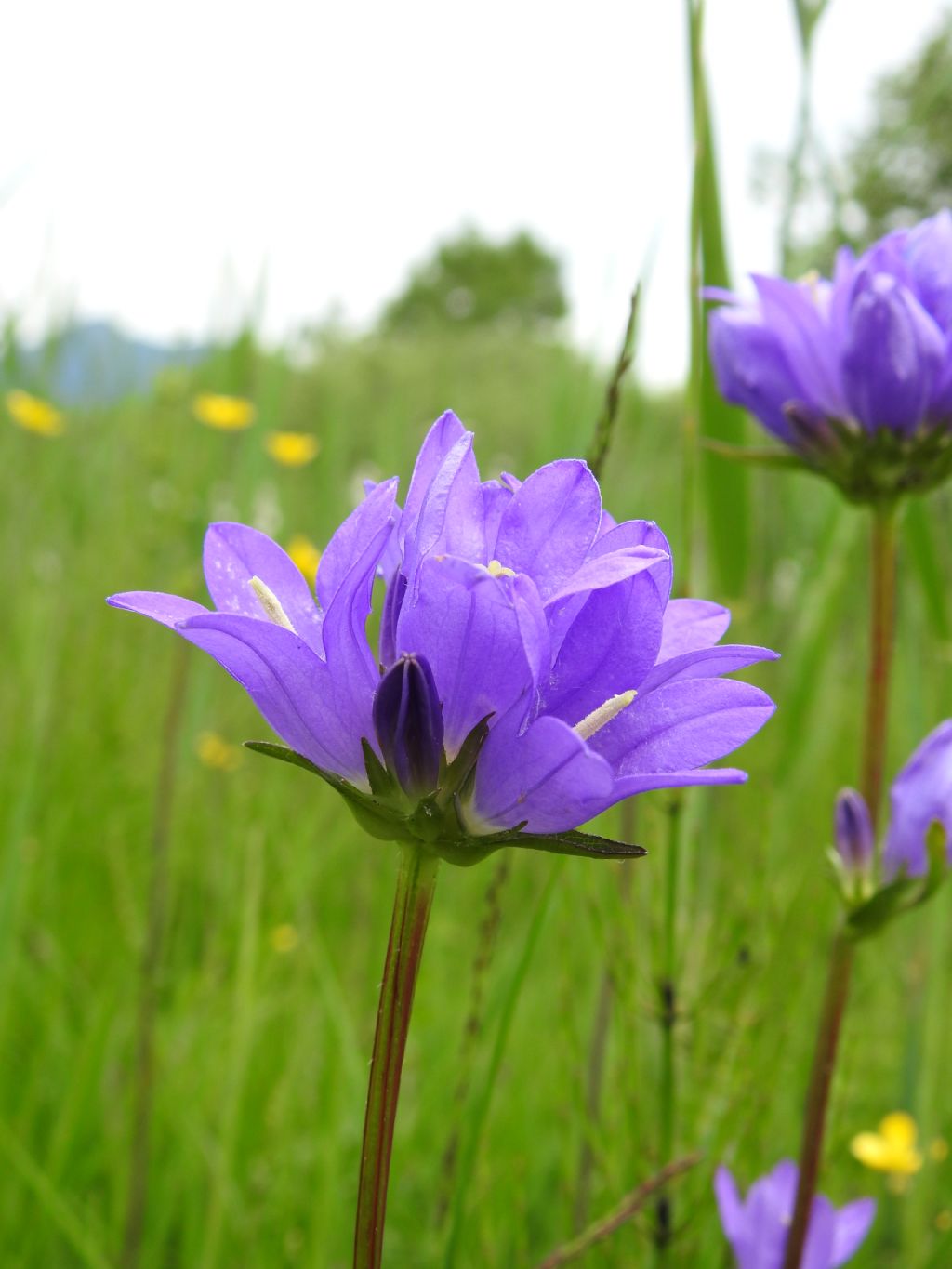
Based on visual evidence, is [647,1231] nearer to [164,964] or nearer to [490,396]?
[164,964]

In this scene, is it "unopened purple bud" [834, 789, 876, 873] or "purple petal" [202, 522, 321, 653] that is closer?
"purple petal" [202, 522, 321, 653]

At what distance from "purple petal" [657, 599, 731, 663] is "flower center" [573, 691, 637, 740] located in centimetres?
5

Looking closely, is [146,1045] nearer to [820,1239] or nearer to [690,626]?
[820,1239]

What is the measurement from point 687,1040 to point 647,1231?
17 cm

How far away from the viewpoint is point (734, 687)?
43 cm

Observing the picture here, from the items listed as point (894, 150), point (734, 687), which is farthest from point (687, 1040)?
point (894, 150)

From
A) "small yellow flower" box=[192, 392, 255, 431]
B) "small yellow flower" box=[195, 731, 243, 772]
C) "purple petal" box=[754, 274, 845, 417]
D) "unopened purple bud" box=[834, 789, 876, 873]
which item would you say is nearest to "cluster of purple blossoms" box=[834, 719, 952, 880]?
"unopened purple bud" box=[834, 789, 876, 873]

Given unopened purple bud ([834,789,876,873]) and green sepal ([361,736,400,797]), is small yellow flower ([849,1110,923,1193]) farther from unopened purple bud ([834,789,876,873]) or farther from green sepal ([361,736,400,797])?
green sepal ([361,736,400,797])

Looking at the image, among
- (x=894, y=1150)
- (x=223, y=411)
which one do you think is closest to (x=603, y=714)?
(x=894, y=1150)

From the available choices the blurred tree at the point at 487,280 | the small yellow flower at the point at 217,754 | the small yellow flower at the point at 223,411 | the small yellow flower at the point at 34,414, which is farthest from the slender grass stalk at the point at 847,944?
the blurred tree at the point at 487,280

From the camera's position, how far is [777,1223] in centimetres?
81

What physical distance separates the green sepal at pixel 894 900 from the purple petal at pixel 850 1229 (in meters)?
0.29

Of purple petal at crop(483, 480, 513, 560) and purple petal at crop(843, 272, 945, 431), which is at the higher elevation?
purple petal at crop(843, 272, 945, 431)

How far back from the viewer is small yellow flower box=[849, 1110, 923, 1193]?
1260 mm
